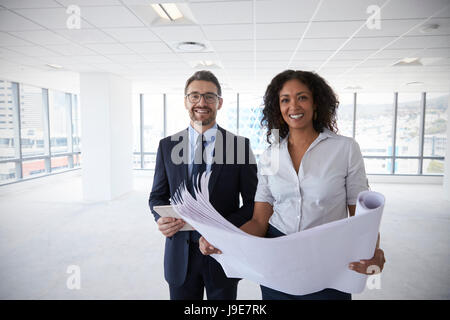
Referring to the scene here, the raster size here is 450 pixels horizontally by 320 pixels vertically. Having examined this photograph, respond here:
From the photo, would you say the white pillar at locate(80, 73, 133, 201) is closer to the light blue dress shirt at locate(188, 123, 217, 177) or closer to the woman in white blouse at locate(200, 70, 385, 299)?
the light blue dress shirt at locate(188, 123, 217, 177)

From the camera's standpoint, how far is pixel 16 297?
2635 millimetres

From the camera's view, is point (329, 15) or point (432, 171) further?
point (432, 171)

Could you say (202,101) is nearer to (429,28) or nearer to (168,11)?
(168,11)

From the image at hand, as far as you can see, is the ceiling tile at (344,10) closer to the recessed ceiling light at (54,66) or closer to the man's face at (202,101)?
the man's face at (202,101)

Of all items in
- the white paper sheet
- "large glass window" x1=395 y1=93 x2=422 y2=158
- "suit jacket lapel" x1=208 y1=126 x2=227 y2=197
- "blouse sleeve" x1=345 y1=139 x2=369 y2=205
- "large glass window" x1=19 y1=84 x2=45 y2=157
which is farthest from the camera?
"large glass window" x1=395 y1=93 x2=422 y2=158

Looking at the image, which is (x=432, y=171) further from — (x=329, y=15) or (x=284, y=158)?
(x=284, y=158)

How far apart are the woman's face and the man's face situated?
39 centimetres

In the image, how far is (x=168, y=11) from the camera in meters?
3.39

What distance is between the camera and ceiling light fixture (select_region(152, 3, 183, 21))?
329cm

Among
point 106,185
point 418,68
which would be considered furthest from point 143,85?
point 418,68

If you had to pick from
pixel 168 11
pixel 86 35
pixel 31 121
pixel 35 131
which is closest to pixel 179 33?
pixel 168 11

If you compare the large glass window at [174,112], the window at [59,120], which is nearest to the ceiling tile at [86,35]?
the window at [59,120]

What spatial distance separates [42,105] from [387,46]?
947cm

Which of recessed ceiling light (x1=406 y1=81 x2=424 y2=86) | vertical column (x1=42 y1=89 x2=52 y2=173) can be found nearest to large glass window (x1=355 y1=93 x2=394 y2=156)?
recessed ceiling light (x1=406 y1=81 x2=424 y2=86)
